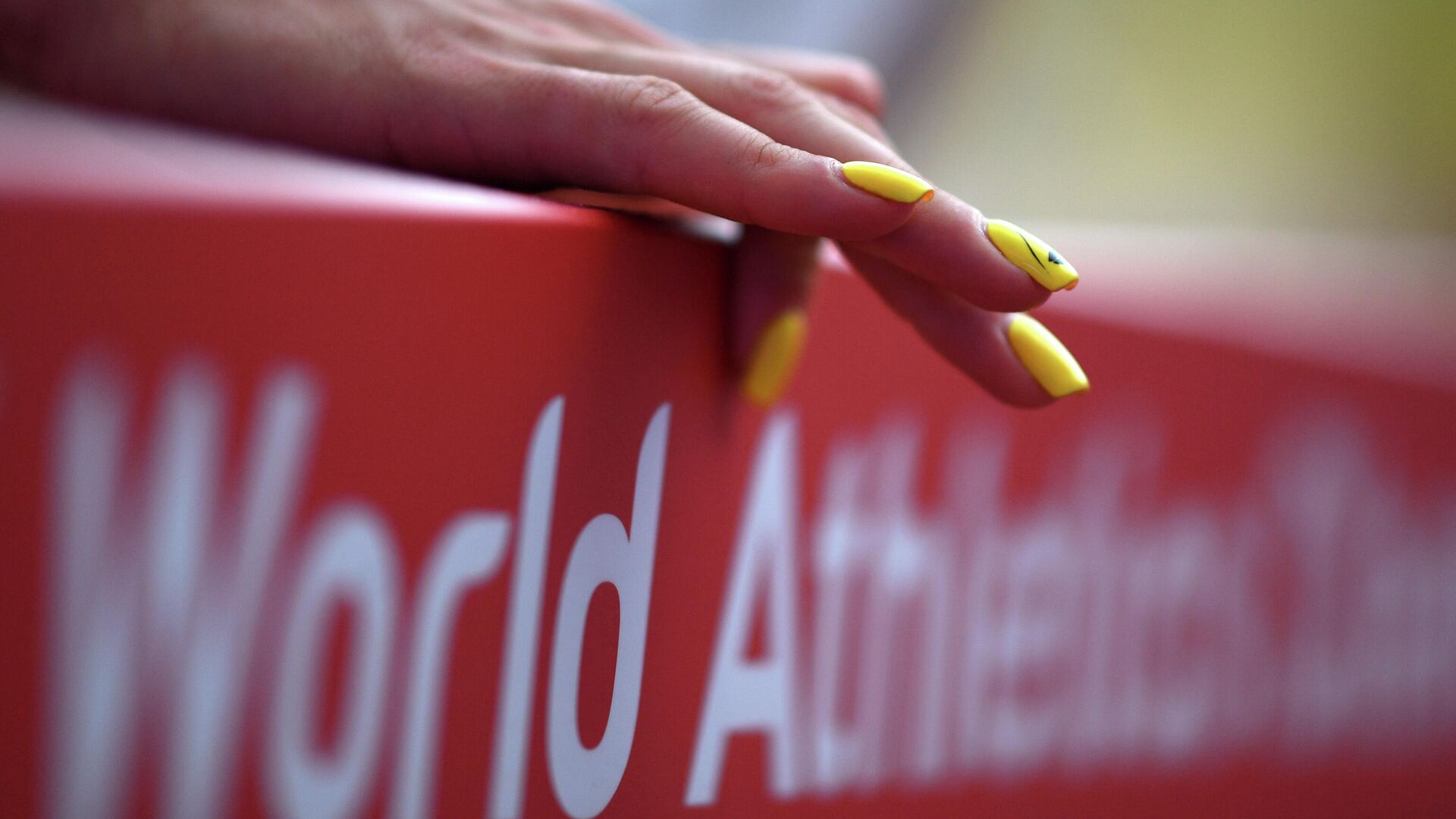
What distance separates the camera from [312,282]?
292mm

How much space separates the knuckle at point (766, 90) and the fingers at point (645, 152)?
35mm

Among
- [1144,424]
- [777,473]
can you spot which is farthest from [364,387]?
[1144,424]

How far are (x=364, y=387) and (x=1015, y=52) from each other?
7.74 ft

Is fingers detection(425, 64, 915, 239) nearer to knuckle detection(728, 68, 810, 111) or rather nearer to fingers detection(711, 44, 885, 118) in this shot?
knuckle detection(728, 68, 810, 111)

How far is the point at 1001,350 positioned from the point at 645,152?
0.15m

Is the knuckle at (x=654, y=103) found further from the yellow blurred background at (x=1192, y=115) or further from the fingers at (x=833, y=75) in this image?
the yellow blurred background at (x=1192, y=115)

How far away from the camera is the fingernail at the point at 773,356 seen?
18.1 inches

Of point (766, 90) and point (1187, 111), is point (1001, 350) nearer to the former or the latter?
point (766, 90)

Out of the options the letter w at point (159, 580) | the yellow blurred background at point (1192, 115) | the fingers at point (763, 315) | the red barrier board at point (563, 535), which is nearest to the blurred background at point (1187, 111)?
the yellow blurred background at point (1192, 115)

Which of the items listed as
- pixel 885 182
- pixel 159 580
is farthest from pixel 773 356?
pixel 159 580

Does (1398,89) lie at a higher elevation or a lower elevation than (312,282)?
higher

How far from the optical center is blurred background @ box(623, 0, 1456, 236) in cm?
237

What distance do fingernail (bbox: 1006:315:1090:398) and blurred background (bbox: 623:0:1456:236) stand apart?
1.95 metres

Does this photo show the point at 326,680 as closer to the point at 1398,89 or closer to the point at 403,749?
the point at 403,749
